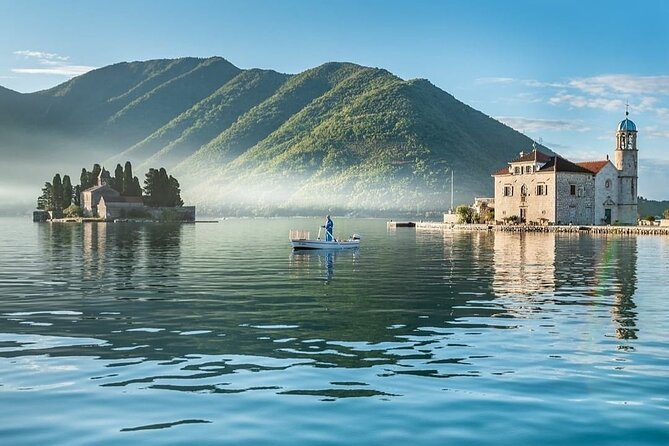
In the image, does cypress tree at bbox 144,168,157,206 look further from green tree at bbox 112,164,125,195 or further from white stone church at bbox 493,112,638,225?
white stone church at bbox 493,112,638,225

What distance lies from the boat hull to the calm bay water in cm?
2827

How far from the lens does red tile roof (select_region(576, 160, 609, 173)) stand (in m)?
126

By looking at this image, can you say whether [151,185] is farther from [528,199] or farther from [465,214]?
[528,199]

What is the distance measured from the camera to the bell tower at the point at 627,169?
128375 millimetres

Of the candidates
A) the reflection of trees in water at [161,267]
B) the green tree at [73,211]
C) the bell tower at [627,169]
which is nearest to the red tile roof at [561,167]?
the bell tower at [627,169]

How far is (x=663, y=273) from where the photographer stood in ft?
150

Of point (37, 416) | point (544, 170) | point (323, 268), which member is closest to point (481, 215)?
point (544, 170)

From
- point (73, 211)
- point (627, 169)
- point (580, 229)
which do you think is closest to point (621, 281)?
point (580, 229)

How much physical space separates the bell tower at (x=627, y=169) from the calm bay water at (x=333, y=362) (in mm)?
95421

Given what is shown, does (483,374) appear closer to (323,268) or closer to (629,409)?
(629,409)

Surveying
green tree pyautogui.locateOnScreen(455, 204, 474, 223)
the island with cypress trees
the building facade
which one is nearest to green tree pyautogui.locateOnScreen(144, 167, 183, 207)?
the island with cypress trees

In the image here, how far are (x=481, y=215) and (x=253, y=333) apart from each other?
4947 inches

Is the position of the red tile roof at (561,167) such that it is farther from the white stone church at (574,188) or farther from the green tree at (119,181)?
the green tree at (119,181)

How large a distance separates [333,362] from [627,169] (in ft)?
398
